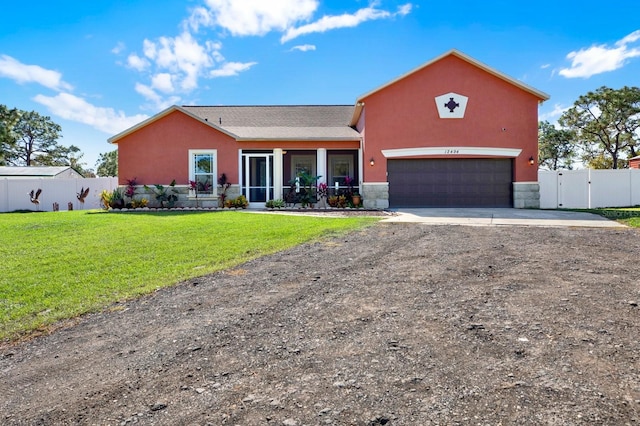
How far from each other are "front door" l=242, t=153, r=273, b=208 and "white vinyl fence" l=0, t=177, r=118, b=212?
1123 centimetres

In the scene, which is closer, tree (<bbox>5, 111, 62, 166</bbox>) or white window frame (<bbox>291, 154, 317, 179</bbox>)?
white window frame (<bbox>291, 154, 317, 179</bbox>)

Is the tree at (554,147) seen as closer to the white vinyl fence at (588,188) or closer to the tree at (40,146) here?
the white vinyl fence at (588,188)

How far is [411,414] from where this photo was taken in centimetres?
237

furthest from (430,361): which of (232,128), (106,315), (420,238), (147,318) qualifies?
(232,128)

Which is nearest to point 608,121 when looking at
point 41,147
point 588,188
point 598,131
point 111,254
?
point 598,131

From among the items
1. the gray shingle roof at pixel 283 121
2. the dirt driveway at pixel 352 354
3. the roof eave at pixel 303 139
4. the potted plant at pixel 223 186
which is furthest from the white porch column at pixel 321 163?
the dirt driveway at pixel 352 354

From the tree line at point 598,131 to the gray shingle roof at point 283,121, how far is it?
24.0 m

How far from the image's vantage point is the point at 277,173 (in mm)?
18266

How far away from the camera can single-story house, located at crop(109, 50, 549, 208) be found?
1664 cm

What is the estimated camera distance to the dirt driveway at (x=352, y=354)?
2.45m

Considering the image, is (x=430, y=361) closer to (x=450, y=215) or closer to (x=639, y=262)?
(x=639, y=262)

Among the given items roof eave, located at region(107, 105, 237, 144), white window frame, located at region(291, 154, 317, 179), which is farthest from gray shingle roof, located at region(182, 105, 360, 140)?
white window frame, located at region(291, 154, 317, 179)

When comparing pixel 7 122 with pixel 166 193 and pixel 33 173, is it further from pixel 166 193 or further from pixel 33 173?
pixel 33 173

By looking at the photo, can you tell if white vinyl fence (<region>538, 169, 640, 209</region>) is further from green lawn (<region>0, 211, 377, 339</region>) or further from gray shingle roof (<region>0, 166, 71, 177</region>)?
gray shingle roof (<region>0, 166, 71, 177</region>)
